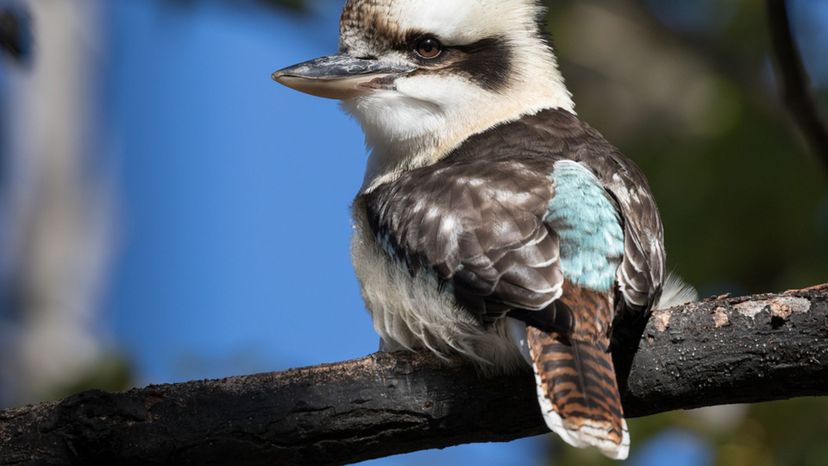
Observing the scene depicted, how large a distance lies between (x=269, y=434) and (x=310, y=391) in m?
0.15

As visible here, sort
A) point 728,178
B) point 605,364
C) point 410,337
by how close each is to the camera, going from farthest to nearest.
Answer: point 728,178 < point 410,337 < point 605,364

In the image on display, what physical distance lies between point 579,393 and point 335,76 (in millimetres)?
1629

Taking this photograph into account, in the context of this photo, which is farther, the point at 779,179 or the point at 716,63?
the point at 716,63

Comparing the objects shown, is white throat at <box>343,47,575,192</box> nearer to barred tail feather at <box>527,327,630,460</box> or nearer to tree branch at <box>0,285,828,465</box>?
tree branch at <box>0,285,828,465</box>

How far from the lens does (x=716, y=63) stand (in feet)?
23.6

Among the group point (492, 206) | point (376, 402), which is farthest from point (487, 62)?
point (376, 402)

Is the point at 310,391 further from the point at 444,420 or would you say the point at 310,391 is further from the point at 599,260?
the point at 599,260

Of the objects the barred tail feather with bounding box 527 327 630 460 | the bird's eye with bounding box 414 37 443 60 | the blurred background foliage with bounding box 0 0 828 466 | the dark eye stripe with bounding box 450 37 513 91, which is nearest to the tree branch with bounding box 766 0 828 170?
the blurred background foliage with bounding box 0 0 828 466

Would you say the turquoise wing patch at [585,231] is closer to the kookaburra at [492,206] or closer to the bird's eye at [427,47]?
the kookaburra at [492,206]

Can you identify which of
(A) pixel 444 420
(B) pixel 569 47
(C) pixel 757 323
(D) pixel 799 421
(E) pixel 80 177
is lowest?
(D) pixel 799 421

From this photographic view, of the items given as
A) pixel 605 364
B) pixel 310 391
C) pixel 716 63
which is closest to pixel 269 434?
pixel 310 391

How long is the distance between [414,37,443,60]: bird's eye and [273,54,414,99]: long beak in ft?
0.26

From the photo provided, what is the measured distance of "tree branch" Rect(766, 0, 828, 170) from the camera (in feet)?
13.0

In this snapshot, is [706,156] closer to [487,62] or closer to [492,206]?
[487,62]
